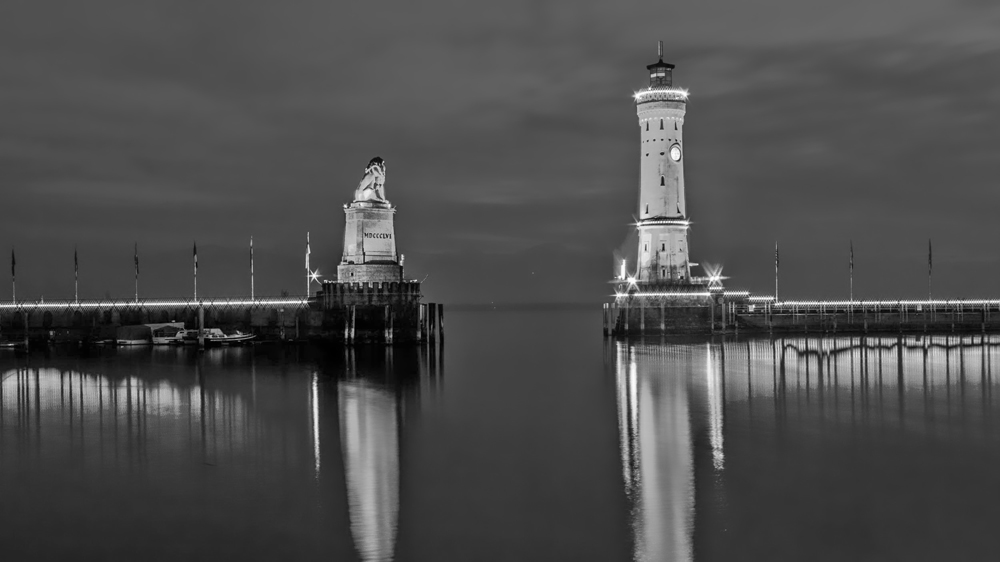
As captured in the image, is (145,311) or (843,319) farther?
(843,319)

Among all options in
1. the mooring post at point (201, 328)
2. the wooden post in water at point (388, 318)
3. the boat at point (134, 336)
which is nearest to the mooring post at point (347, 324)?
the wooden post in water at point (388, 318)

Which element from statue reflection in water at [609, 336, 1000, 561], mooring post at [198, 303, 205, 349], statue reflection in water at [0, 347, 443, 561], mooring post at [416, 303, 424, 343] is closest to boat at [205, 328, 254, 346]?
mooring post at [198, 303, 205, 349]

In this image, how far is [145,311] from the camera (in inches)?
3162

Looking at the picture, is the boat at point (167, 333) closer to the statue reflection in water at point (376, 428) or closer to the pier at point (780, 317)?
the statue reflection in water at point (376, 428)

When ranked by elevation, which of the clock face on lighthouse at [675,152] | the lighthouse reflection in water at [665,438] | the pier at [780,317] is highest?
the clock face on lighthouse at [675,152]

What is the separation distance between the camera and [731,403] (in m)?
42.8

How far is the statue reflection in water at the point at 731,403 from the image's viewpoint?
950 inches

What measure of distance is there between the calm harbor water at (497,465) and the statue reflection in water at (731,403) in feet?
0.50

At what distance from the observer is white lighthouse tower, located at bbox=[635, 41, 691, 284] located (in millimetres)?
81562

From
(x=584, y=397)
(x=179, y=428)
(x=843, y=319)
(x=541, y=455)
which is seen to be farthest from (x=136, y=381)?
(x=843, y=319)

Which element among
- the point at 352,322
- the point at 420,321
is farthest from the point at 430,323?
the point at 352,322

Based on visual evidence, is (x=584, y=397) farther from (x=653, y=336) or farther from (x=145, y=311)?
(x=145, y=311)

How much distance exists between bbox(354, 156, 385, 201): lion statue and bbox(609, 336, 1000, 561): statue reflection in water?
21.3 metres

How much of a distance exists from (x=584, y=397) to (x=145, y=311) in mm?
47352
